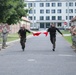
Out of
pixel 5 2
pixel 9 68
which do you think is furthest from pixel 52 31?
pixel 9 68

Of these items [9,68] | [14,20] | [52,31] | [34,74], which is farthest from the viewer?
[14,20]

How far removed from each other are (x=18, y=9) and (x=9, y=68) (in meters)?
33.2

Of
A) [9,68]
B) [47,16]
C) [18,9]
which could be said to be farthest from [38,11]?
[9,68]

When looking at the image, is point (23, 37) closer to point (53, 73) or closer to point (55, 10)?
point (53, 73)

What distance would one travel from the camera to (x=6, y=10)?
30.9 meters

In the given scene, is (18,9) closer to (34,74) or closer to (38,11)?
(34,74)

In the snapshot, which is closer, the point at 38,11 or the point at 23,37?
the point at 23,37

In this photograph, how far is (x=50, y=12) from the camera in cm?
13425

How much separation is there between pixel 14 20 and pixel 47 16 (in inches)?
3503

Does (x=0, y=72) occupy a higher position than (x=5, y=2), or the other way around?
(x=5, y=2)

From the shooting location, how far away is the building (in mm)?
132625

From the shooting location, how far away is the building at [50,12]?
132625 millimetres

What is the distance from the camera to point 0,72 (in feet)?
41.5

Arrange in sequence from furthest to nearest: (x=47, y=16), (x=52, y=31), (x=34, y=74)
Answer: (x=47, y=16) < (x=52, y=31) < (x=34, y=74)
